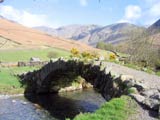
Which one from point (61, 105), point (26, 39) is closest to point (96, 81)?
point (61, 105)

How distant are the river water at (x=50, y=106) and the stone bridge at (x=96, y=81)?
2899mm

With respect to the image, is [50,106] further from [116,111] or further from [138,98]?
[116,111]

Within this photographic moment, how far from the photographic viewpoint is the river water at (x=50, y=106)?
140 feet

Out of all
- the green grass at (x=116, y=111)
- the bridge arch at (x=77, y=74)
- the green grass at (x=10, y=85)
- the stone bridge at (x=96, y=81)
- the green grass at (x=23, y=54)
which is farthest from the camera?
the green grass at (x=23, y=54)

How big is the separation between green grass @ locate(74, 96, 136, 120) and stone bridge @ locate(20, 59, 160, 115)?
83 cm

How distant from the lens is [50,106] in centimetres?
5075

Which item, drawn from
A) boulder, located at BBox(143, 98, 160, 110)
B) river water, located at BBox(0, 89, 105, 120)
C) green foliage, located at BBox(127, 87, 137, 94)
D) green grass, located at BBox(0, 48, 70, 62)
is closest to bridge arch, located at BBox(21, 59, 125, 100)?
green foliage, located at BBox(127, 87, 137, 94)

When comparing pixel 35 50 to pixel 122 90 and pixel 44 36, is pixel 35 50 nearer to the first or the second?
pixel 44 36

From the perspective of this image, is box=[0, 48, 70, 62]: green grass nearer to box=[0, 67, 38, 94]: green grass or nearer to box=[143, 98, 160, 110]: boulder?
box=[0, 67, 38, 94]: green grass

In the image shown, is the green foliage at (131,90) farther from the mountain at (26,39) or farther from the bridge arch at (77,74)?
the mountain at (26,39)

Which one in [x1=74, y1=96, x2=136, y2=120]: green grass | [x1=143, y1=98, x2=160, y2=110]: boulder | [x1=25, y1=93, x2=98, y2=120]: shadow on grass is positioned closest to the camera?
[x1=74, y1=96, x2=136, y2=120]: green grass

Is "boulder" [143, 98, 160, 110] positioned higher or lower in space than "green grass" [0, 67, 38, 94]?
higher

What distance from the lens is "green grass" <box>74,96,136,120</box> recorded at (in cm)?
2314

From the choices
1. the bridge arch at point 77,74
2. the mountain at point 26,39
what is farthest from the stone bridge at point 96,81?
the mountain at point 26,39
